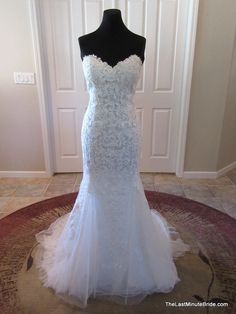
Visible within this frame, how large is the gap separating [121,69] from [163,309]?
1.25 metres

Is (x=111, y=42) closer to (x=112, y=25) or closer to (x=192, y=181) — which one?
(x=112, y=25)

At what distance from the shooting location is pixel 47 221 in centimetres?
214

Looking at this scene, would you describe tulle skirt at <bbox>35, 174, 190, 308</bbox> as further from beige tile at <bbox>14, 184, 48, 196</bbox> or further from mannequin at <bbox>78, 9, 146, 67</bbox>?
beige tile at <bbox>14, 184, 48, 196</bbox>

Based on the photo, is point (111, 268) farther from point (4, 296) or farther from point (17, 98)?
point (17, 98)

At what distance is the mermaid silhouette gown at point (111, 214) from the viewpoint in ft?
4.32

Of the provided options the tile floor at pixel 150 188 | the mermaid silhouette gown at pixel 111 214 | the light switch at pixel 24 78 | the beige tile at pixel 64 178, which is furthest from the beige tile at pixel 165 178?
the light switch at pixel 24 78

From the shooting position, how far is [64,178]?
2.98 m

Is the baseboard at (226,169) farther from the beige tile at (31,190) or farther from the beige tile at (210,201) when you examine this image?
the beige tile at (31,190)

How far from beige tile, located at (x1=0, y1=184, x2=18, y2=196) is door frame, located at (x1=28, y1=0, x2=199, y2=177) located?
396mm

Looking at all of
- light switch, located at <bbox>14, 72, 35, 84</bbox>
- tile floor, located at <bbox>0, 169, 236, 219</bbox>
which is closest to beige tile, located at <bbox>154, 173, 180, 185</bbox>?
tile floor, located at <bbox>0, 169, 236, 219</bbox>

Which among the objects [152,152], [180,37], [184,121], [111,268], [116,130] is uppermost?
[180,37]

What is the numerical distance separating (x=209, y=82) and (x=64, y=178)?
1860 mm

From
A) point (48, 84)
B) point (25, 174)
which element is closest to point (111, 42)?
point (48, 84)

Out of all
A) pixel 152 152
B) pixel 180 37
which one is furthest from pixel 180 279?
pixel 180 37
